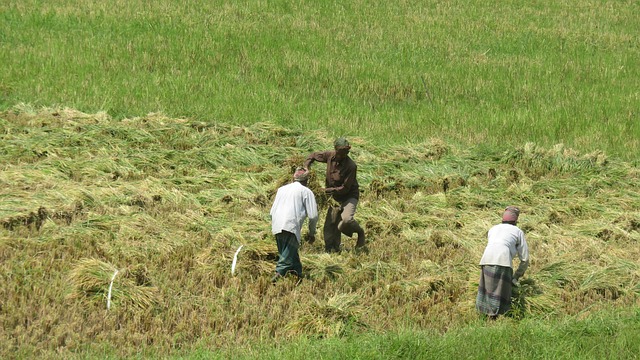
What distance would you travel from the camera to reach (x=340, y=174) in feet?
35.2

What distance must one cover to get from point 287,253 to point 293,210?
44 cm

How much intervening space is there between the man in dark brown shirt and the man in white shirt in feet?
2.78

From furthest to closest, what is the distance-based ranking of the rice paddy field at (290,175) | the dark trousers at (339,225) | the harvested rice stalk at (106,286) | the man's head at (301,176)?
the dark trousers at (339,225) → the man's head at (301,176) → the harvested rice stalk at (106,286) → the rice paddy field at (290,175)

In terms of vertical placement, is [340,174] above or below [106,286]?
above

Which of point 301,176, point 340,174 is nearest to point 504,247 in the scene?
A: point 301,176

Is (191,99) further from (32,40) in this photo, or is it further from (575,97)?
(575,97)

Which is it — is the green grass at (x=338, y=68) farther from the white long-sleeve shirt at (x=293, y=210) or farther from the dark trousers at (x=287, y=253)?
the dark trousers at (x=287, y=253)

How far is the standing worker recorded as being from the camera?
357 inches

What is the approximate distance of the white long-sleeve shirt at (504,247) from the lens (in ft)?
29.7

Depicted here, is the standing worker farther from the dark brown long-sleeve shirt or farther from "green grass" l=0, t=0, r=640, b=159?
"green grass" l=0, t=0, r=640, b=159

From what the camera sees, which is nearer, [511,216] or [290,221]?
[511,216]

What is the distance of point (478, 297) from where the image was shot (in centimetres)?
926

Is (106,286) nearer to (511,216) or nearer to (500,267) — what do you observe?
(500,267)

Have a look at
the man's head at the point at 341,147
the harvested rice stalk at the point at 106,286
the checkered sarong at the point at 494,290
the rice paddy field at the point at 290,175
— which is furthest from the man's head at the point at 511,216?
the harvested rice stalk at the point at 106,286
